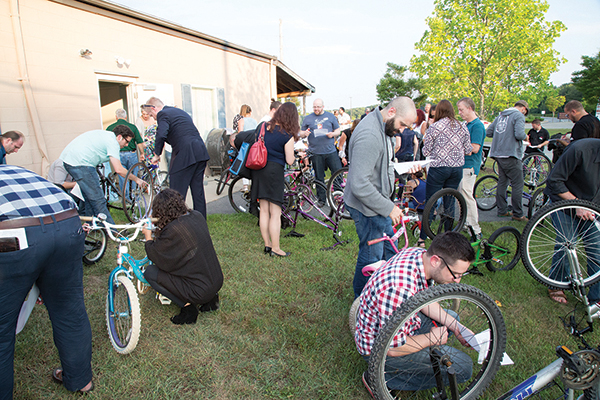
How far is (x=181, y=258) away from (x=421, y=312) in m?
1.96

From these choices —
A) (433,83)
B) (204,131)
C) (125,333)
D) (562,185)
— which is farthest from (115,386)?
(433,83)

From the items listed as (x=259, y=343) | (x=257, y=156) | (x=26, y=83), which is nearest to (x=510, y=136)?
(x=257, y=156)

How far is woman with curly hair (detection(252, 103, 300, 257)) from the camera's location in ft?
14.6

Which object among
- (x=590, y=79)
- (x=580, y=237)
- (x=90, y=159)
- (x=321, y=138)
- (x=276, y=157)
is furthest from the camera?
(x=590, y=79)

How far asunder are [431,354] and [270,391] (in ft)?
3.67

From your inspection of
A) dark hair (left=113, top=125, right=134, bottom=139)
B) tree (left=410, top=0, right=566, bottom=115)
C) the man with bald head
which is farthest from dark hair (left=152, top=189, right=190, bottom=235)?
tree (left=410, top=0, right=566, bottom=115)

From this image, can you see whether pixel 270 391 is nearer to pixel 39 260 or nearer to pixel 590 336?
pixel 39 260

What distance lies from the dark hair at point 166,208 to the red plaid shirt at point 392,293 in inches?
68.7

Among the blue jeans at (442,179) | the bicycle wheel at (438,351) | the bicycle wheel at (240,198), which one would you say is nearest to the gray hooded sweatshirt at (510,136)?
the blue jeans at (442,179)

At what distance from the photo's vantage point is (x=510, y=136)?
19.7 feet

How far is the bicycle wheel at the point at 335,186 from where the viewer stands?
245 inches

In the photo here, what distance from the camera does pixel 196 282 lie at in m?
3.15

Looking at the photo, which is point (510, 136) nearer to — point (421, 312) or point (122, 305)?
point (421, 312)

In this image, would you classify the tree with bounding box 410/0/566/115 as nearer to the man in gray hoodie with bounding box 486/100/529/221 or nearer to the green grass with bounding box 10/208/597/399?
the man in gray hoodie with bounding box 486/100/529/221
